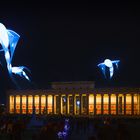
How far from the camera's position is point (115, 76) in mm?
146375

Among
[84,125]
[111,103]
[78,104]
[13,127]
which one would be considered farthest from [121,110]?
[13,127]

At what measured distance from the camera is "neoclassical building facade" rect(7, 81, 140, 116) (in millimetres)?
110562

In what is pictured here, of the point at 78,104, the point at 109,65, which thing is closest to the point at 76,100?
the point at 78,104

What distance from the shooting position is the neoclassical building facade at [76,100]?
111m

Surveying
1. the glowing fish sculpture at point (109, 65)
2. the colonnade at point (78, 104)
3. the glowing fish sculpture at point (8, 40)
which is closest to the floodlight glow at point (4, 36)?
the glowing fish sculpture at point (8, 40)

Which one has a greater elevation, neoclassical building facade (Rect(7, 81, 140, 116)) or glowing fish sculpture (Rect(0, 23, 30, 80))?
glowing fish sculpture (Rect(0, 23, 30, 80))

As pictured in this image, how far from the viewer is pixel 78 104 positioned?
374 ft

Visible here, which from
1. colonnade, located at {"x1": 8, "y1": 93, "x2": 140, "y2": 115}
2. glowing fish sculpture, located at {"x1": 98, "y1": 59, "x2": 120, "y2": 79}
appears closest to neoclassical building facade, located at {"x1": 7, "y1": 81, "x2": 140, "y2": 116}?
colonnade, located at {"x1": 8, "y1": 93, "x2": 140, "y2": 115}

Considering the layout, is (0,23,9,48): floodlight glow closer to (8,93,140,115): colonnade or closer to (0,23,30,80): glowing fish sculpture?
(0,23,30,80): glowing fish sculpture

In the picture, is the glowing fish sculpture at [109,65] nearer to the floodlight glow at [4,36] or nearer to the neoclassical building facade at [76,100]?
the neoclassical building facade at [76,100]

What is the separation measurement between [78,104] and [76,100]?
1.92 m

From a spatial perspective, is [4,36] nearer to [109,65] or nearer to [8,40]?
[8,40]

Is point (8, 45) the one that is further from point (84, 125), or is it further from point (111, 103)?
point (84, 125)

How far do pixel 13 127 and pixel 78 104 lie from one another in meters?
92.3
